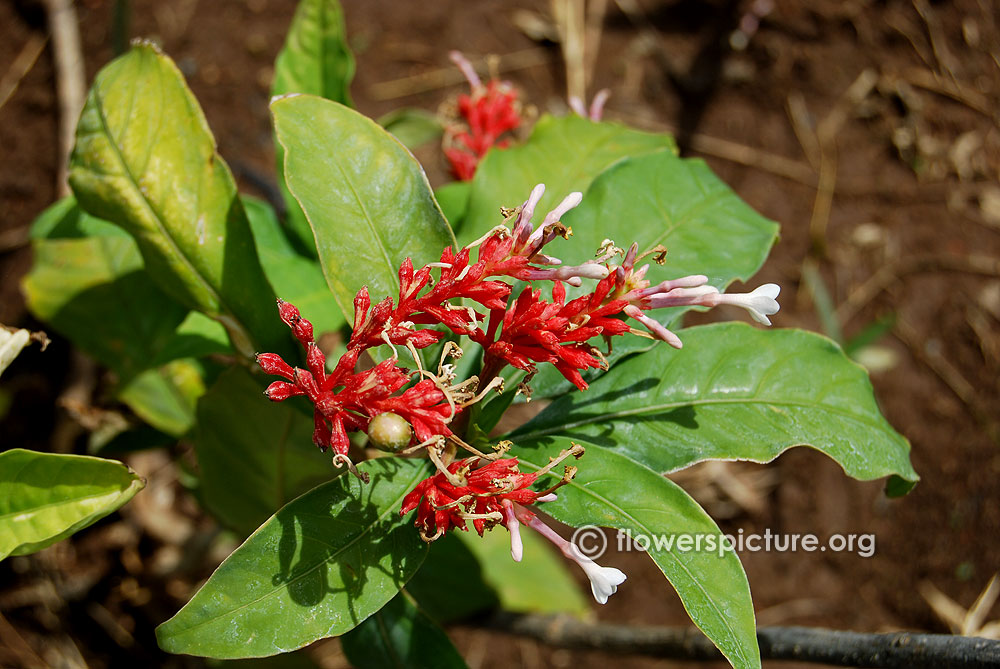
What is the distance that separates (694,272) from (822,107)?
2403 mm

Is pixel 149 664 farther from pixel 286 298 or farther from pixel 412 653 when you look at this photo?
pixel 286 298

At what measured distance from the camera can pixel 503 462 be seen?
1087 mm

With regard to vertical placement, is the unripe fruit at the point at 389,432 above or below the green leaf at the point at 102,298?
above

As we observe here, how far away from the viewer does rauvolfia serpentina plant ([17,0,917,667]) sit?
107cm

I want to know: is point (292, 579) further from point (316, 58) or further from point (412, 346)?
point (316, 58)

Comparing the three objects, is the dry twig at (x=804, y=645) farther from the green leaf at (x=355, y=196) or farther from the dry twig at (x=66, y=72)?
the dry twig at (x=66, y=72)

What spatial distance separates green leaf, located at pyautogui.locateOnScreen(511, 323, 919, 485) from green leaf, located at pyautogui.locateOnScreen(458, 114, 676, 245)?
0.28 metres

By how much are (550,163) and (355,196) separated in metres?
0.49

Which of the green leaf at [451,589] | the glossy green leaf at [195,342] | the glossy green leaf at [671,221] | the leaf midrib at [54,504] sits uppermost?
the glossy green leaf at [671,221]

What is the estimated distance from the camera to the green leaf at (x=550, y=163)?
1.52m

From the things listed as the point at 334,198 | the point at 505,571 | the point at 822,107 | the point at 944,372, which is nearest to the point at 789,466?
the point at 944,372

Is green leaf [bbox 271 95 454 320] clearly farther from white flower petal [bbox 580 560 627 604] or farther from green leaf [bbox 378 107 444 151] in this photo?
green leaf [bbox 378 107 444 151]

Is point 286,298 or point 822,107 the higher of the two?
point 286,298

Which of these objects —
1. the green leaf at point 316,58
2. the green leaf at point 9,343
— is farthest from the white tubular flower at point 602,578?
the green leaf at point 316,58
